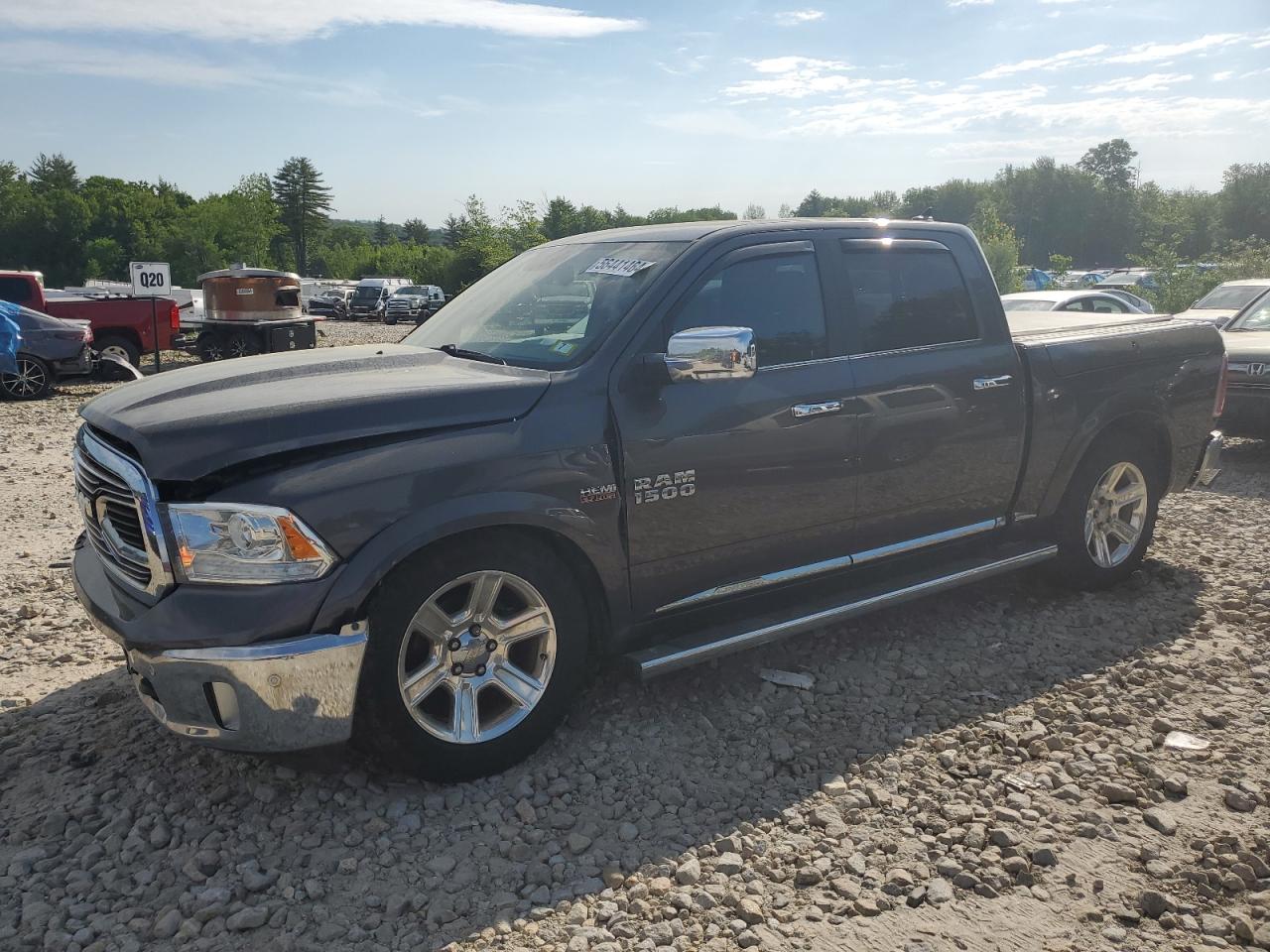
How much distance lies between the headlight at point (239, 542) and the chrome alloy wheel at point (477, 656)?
440 mm

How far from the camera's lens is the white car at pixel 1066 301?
41.3ft

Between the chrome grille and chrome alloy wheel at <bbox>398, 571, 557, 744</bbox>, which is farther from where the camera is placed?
chrome alloy wheel at <bbox>398, 571, 557, 744</bbox>

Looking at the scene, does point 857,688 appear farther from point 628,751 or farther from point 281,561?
point 281,561

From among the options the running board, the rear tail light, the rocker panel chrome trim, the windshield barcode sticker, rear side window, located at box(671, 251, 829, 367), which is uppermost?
the windshield barcode sticker

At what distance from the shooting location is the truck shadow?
2908 millimetres

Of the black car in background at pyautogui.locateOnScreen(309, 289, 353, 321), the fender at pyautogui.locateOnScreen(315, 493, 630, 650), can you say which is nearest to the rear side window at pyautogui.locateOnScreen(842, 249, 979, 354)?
the fender at pyautogui.locateOnScreen(315, 493, 630, 650)

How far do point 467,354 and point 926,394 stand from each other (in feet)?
6.70

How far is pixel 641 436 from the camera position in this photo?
3586mm

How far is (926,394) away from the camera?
4.42 m

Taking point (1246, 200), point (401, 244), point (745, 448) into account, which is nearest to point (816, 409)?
point (745, 448)

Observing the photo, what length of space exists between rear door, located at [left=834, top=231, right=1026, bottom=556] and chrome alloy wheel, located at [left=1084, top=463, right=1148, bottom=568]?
Result: 0.78 m

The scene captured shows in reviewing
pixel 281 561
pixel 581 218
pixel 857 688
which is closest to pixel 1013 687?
pixel 857 688

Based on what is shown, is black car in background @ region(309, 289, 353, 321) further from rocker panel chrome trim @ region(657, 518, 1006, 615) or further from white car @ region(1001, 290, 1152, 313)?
rocker panel chrome trim @ region(657, 518, 1006, 615)

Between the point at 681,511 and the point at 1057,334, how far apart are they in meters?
2.71
